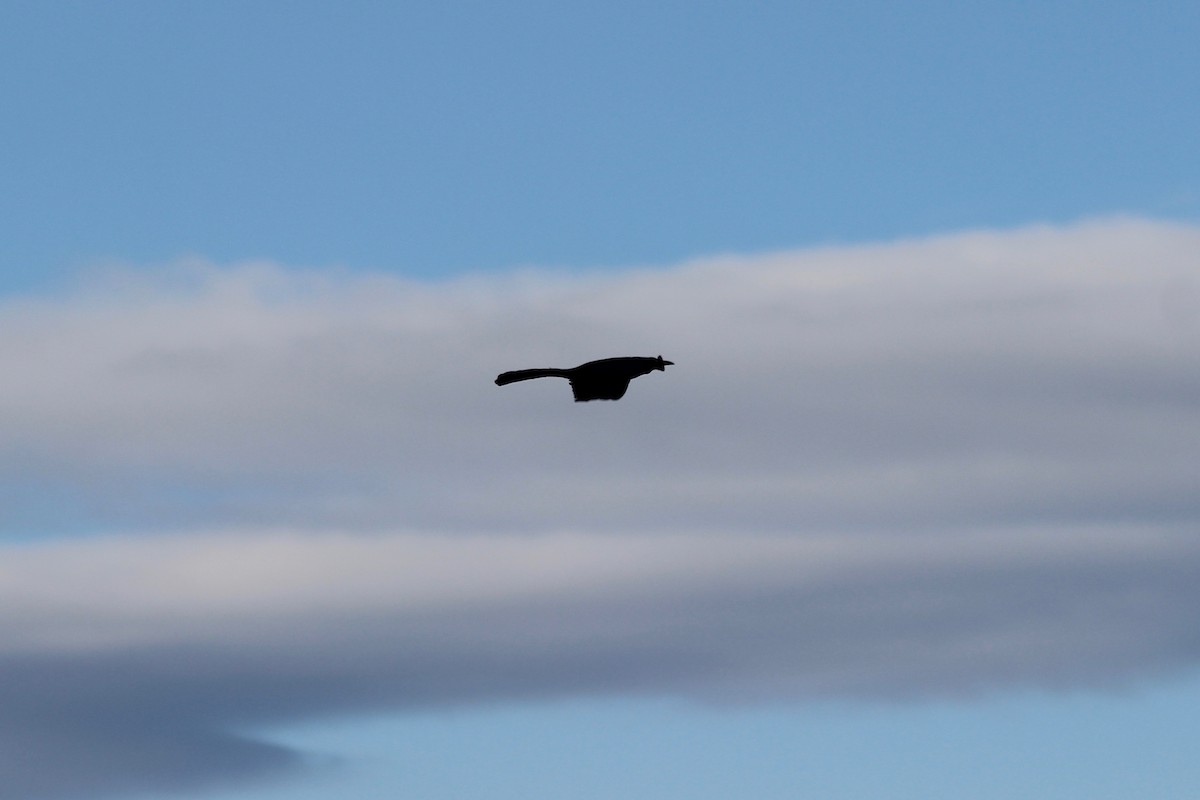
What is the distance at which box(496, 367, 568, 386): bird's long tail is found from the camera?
20.3 metres

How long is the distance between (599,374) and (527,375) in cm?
258

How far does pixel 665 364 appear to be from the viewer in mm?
20219

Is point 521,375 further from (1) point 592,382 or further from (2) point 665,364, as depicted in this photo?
(2) point 665,364

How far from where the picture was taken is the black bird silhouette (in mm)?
20391

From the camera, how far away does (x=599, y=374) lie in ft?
67.5

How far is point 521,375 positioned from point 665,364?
5128mm

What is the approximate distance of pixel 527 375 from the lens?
2050 cm

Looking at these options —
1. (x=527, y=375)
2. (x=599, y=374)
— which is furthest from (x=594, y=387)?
(x=527, y=375)

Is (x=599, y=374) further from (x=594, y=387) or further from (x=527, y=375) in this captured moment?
(x=527, y=375)

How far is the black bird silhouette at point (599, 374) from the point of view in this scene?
2039 cm

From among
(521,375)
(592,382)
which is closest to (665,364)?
(592,382)

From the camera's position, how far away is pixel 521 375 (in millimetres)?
20422

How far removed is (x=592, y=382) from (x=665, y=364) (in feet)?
8.90
